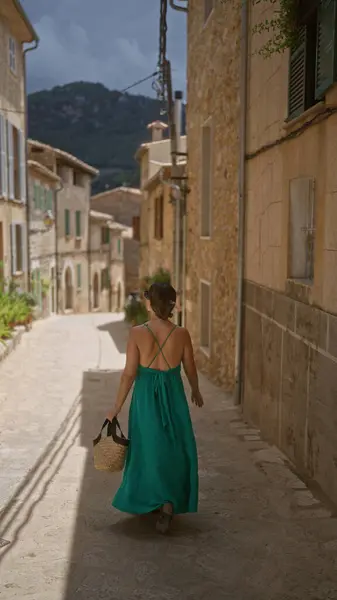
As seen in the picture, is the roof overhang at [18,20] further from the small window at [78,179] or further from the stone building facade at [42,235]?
the small window at [78,179]

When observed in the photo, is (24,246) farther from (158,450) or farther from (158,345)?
(158,450)

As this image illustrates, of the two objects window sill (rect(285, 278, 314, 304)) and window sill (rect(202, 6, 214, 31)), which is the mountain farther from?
window sill (rect(285, 278, 314, 304))

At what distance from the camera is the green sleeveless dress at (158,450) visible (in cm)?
392

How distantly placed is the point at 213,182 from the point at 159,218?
9449mm

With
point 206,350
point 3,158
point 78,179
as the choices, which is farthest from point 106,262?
point 206,350

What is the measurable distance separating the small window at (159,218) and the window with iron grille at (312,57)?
13.9 meters

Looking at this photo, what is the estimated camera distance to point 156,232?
20.4 meters

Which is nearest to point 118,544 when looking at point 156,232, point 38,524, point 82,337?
point 38,524

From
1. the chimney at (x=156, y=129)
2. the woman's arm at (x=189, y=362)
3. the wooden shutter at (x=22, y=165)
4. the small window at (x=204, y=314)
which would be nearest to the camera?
the woman's arm at (x=189, y=362)

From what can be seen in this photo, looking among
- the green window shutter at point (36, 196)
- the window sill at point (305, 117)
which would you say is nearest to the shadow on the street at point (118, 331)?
the green window shutter at point (36, 196)

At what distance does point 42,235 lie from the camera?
2459cm

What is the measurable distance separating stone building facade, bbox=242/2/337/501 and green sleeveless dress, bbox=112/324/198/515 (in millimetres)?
1097

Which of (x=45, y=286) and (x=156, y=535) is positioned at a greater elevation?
(x=45, y=286)

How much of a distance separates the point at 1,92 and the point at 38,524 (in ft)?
43.9
